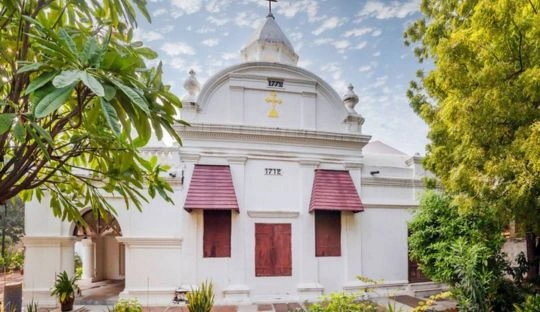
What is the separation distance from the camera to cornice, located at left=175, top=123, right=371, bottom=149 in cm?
961

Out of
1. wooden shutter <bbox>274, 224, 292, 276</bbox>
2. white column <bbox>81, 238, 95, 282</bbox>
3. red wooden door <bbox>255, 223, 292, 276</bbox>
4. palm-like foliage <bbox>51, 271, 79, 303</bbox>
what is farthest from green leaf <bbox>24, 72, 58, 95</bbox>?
white column <bbox>81, 238, 95, 282</bbox>

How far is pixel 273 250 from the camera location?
985cm

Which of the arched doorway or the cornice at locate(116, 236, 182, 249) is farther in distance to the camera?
the arched doorway

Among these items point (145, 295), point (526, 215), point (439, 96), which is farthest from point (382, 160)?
point (145, 295)

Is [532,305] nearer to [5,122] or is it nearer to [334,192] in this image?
[334,192]

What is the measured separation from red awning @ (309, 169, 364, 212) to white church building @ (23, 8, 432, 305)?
37 mm

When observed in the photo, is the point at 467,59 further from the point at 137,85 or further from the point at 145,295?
the point at 145,295

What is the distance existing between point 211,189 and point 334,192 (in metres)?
3.82

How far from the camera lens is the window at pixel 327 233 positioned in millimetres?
10195

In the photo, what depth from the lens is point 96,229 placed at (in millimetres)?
9898

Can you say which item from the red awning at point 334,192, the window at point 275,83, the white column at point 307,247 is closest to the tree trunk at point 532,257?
the red awning at point 334,192

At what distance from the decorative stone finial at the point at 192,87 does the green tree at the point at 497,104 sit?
22.0ft

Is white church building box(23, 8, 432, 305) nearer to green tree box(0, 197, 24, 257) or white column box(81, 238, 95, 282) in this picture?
white column box(81, 238, 95, 282)

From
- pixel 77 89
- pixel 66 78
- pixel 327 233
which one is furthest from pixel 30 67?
pixel 327 233
